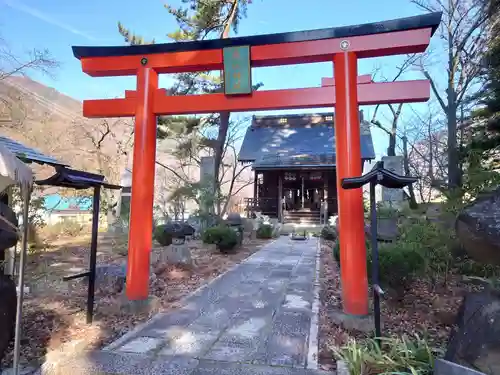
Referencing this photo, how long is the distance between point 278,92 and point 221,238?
19.6ft

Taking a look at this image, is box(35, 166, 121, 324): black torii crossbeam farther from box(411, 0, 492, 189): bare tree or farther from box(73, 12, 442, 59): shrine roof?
box(411, 0, 492, 189): bare tree

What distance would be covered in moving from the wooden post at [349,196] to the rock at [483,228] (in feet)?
4.39

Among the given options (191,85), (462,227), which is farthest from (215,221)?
(462,227)

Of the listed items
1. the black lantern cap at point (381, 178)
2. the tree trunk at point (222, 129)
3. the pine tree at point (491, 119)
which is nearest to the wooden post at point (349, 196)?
the black lantern cap at point (381, 178)

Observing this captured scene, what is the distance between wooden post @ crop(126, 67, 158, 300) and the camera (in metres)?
4.71

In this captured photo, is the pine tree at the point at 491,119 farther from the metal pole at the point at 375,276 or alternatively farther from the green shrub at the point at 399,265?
the metal pole at the point at 375,276

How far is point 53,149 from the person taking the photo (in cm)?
1689

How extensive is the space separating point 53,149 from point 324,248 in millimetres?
14410

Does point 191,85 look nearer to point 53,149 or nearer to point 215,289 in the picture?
point 53,149

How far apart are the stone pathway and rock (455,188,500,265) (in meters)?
1.77

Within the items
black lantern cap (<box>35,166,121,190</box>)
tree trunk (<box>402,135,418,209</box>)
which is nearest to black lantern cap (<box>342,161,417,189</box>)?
black lantern cap (<box>35,166,121,190</box>)

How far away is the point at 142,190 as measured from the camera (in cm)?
481

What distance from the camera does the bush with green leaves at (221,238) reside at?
9789mm

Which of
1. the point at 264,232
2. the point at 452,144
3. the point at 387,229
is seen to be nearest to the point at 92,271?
the point at 387,229
